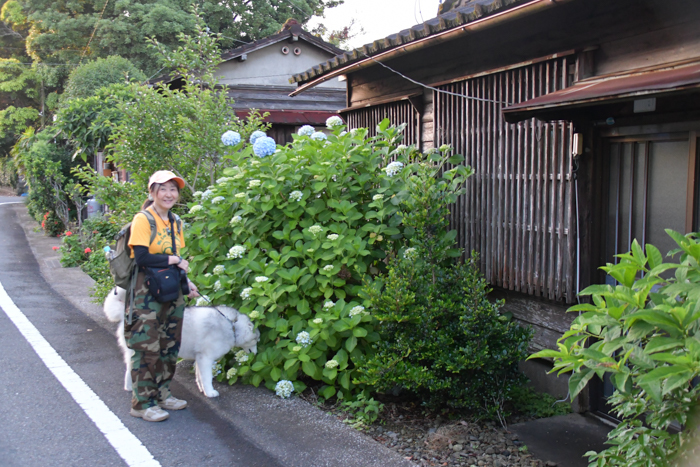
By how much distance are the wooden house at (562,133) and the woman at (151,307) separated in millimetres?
2844

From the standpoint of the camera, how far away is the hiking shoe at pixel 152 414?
15.0 feet

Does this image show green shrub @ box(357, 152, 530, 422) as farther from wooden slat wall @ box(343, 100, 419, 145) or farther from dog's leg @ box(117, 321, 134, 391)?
wooden slat wall @ box(343, 100, 419, 145)

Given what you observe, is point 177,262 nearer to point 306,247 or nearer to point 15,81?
point 306,247

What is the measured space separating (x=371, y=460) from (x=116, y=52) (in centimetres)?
2536

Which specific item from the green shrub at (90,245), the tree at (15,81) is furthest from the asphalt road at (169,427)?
the tree at (15,81)

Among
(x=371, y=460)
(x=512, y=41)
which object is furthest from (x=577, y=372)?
(x=512, y=41)

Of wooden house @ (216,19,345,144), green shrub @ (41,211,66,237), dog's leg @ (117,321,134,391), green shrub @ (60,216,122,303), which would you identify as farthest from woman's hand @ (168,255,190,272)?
green shrub @ (41,211,66,237)

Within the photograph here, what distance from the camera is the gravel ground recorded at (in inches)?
162

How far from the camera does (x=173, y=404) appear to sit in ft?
15.9

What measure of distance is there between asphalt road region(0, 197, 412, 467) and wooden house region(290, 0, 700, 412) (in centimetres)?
223

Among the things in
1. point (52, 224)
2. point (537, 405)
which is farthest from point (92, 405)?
point (52, 224)

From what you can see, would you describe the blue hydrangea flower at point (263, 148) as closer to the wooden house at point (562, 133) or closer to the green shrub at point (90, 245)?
the wooden house at point (562, 133)

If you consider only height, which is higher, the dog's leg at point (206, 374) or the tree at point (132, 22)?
the tree at point (132, 22)

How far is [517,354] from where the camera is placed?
4582 mm
